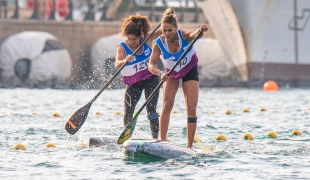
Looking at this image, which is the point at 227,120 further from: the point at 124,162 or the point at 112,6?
the point at 112,6

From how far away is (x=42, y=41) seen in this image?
37.7 meters

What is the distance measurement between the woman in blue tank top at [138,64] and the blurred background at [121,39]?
20.3 m

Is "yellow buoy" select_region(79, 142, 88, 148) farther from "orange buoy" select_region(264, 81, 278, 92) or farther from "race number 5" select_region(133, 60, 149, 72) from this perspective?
"orange buoy" select_region(264, 81, 278, 92)

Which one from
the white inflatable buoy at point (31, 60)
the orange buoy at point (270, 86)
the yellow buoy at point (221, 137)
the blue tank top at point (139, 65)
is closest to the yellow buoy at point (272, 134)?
the yellow buoy at point (221, 137)

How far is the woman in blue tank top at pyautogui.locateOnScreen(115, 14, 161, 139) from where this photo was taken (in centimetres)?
1257

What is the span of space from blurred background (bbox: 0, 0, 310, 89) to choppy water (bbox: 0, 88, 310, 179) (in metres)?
10.7

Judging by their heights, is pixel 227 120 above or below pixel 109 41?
below

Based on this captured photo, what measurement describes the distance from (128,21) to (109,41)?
2718 centimetres

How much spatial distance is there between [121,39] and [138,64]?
2626cm

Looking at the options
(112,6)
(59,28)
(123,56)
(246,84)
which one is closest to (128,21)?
(123,56)

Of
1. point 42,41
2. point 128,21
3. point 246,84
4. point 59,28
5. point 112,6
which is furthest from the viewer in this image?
point 112,6

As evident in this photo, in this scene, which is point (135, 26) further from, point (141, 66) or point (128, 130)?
point (128, 130)

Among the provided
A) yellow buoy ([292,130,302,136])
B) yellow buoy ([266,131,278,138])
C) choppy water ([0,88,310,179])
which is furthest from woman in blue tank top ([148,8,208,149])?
yellow buoy ([292,130,302,136])

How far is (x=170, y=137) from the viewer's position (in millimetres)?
14570
